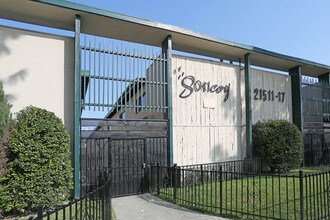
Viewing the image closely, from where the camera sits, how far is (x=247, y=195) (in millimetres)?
6500

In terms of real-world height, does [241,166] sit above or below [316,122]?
below

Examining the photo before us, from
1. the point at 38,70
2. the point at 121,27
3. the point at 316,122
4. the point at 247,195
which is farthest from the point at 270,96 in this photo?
the point at 38,70

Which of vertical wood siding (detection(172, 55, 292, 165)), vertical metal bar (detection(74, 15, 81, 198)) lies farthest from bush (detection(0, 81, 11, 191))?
vertical wood siding (detection(172, 55, 292, 165))

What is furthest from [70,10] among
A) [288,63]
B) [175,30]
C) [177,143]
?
[288,63]

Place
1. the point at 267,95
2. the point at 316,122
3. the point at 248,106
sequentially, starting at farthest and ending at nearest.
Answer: the point at 316,122
the point at 267,95
the point at 248,106

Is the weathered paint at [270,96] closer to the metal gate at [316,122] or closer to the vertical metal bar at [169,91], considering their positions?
the metal gate at [316,122]

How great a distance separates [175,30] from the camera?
11242 mm

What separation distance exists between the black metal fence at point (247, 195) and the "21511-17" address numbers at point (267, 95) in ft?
20.9

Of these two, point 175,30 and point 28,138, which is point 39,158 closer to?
point 28,138

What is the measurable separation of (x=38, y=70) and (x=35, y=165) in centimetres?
326

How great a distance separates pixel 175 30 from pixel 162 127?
152 inches

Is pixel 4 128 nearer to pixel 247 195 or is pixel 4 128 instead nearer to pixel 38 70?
pixel 38 70

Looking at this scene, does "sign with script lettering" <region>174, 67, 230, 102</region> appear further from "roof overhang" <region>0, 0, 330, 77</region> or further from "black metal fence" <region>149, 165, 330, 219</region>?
"black metal fence" <region>149, 165, 330, 219</region>

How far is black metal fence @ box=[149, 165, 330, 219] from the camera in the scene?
5.89 m
